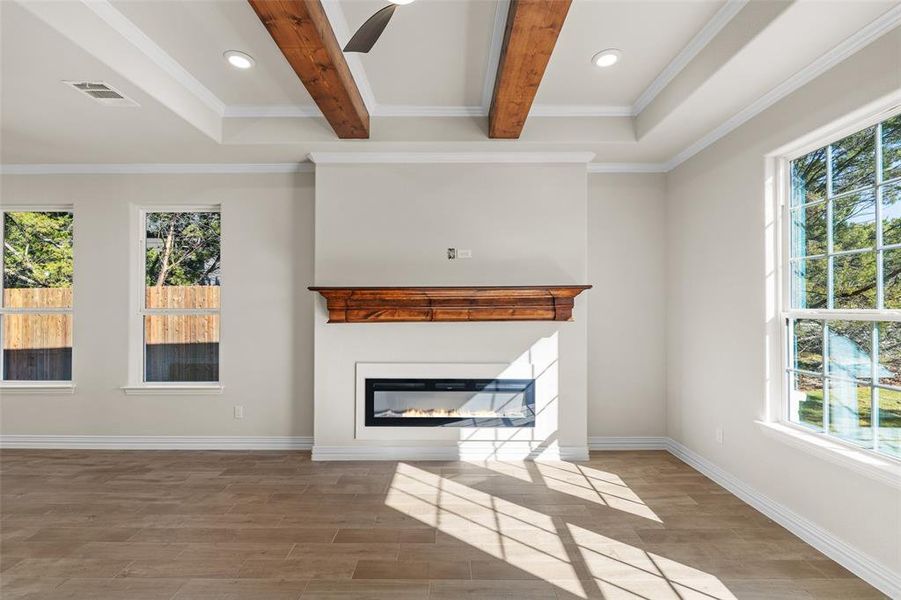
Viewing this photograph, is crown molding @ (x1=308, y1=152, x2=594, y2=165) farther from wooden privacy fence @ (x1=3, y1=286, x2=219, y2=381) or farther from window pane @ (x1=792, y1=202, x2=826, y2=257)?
wooden privacy fence @ (x1=3, y1=286, x2=219, y2=381)

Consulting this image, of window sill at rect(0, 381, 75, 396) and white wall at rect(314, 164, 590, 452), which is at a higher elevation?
white wall at rect(314, 164, 590, 452)

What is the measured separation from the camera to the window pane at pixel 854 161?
7.57ft

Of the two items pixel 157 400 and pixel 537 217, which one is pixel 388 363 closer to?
pixel 537 217

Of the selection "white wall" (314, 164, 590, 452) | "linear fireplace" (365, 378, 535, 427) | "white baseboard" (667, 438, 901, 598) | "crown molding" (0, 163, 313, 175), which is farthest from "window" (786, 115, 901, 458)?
"crown molding" (0, 163, 313, 175)

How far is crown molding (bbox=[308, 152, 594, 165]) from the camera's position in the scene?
3801 mm

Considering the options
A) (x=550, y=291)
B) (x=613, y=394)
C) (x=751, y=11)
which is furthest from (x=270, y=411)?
(x=751, y=11)

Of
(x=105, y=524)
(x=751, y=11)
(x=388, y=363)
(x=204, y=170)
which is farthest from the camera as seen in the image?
(x=204, y=170)

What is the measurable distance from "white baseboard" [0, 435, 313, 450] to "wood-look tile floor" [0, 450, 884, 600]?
43cm

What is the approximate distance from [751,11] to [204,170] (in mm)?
4176

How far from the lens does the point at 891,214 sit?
2201mm

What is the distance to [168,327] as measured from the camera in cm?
427

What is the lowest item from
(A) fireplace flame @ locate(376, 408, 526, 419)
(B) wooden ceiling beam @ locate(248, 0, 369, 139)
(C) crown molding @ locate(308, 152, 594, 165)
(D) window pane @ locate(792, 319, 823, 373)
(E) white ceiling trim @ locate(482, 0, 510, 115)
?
(A) fireplace flame @ locate(376, 408, 526, 419)

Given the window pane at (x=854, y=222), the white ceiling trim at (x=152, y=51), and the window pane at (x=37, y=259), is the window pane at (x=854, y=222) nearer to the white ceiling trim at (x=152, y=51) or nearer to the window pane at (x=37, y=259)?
the white ceiling trim at (x=152, y=51)

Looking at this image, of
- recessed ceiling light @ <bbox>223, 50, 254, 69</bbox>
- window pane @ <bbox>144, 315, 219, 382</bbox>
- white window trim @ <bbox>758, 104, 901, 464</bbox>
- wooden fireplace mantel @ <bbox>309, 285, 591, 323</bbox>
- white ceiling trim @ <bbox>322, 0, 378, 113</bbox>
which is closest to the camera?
Answer: white ceiling trim @ <bbox>322, 0, 378, 113</bbox>
